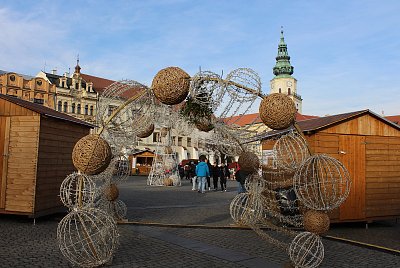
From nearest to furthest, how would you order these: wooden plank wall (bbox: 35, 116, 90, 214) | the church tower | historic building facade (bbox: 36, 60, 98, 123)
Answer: wooden plank wall (bbox: 35, 116, 90, 214)
historic building facade (bbox: 36, 60, 98, 123)
the church tower

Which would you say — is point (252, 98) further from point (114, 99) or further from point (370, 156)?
point (370, 156)

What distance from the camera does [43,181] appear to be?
9.24 m

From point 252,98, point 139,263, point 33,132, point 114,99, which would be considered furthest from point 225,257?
point 33,132

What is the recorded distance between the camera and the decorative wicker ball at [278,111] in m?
5.34

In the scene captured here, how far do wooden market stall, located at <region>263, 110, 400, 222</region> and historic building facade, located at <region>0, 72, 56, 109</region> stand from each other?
138 feet

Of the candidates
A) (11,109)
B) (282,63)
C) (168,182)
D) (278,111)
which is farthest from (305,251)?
(282,63)

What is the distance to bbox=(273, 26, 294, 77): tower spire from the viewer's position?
80.0 m

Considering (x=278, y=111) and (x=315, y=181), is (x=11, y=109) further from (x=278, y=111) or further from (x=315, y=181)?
(x=315, y=181)

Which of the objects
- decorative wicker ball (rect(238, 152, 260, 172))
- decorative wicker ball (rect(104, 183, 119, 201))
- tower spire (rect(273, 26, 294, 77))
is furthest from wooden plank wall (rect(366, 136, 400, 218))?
tower spire (rect(273, 26, 294, 77))

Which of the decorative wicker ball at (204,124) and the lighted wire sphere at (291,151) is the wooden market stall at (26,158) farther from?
the lighted wire sphere at (291,151)

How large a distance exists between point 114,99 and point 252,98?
314cm

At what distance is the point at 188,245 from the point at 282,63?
78.1 meters

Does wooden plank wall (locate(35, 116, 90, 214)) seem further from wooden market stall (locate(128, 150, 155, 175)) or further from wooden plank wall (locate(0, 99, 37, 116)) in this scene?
wooden market stall (locate(128, 150, 155, 175))

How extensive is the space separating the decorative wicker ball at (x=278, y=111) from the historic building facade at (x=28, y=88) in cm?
4432
